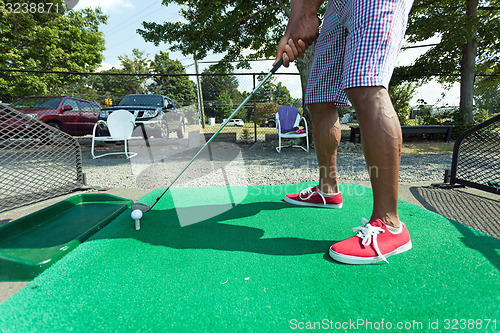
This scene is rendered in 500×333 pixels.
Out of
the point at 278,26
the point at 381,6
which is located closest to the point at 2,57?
the point at 278,26

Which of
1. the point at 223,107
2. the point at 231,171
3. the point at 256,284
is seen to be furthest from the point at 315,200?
the point at 223,107

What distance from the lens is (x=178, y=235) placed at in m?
1.29

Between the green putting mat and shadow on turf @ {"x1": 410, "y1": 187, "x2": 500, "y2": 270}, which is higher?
the green putting mat

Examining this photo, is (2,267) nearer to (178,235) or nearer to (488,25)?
(178,235)

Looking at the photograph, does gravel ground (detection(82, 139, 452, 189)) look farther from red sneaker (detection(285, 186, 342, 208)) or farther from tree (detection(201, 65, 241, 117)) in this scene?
tree (detection(201, 65, 241, 117))

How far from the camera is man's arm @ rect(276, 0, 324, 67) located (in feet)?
4.43

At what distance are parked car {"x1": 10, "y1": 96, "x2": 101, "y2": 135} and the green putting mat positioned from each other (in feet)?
21.8

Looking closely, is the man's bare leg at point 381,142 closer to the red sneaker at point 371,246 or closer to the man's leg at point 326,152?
the red sneaker at point 371,246

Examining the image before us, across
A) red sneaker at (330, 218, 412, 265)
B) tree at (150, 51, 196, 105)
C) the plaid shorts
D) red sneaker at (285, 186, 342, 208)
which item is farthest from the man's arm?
tree at (150, 51, 196, 105)

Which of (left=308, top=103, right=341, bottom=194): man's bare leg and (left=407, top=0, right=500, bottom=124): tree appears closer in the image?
(left=308, top=103, right=341, bottom=194): man's bare leg

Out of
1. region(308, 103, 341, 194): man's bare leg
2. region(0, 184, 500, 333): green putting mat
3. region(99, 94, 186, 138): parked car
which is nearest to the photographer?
region(0, 184, 500, 333): green putting mat

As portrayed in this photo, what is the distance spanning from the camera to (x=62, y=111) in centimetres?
645

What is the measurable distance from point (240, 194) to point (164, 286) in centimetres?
121

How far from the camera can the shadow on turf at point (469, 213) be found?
44.4 inches
